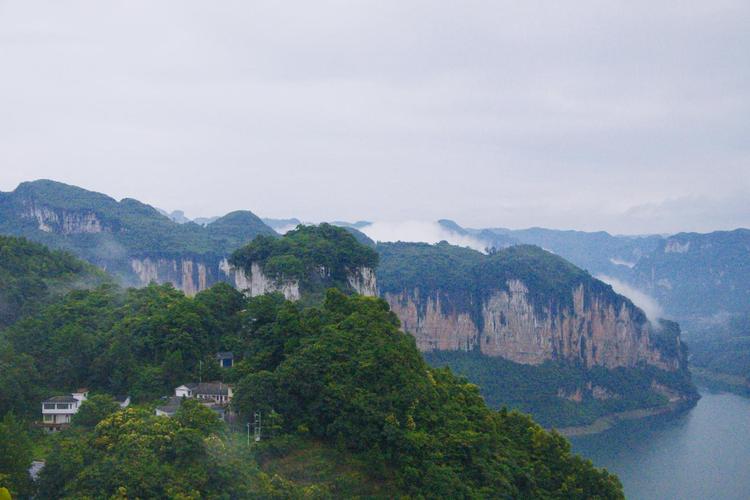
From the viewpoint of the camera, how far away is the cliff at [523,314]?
95.2 meters

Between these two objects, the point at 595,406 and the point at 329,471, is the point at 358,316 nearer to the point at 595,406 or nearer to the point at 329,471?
the point at 329,471

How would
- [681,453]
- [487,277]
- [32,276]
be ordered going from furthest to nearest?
→ [487,277], [681,453], [32,276]

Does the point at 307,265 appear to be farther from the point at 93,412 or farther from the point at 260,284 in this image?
the point at 93,412

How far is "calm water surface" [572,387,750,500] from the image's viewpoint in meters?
51.8

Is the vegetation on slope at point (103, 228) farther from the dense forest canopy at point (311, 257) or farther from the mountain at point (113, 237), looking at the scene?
the dense forest canopy at point (311, 257)

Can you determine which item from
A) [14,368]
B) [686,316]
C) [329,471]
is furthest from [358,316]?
[686,316]

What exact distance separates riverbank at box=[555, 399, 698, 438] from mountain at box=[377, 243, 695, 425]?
1.62 meters

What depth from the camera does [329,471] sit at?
70.6ft

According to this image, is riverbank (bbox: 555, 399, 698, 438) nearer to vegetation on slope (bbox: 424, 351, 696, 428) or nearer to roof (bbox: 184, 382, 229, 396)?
vegetation on slope (bbox: 424, 351, 696, 428)

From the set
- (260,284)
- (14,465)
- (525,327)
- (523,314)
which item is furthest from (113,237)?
(14,465)

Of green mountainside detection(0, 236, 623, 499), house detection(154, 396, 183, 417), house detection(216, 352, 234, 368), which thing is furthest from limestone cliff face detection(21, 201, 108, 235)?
house detection(154, 396, 183, 417)

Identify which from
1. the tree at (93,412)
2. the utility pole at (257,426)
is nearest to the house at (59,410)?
the tree at (93,412)

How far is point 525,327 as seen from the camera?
9494 cm

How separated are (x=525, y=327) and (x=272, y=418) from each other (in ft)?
248
